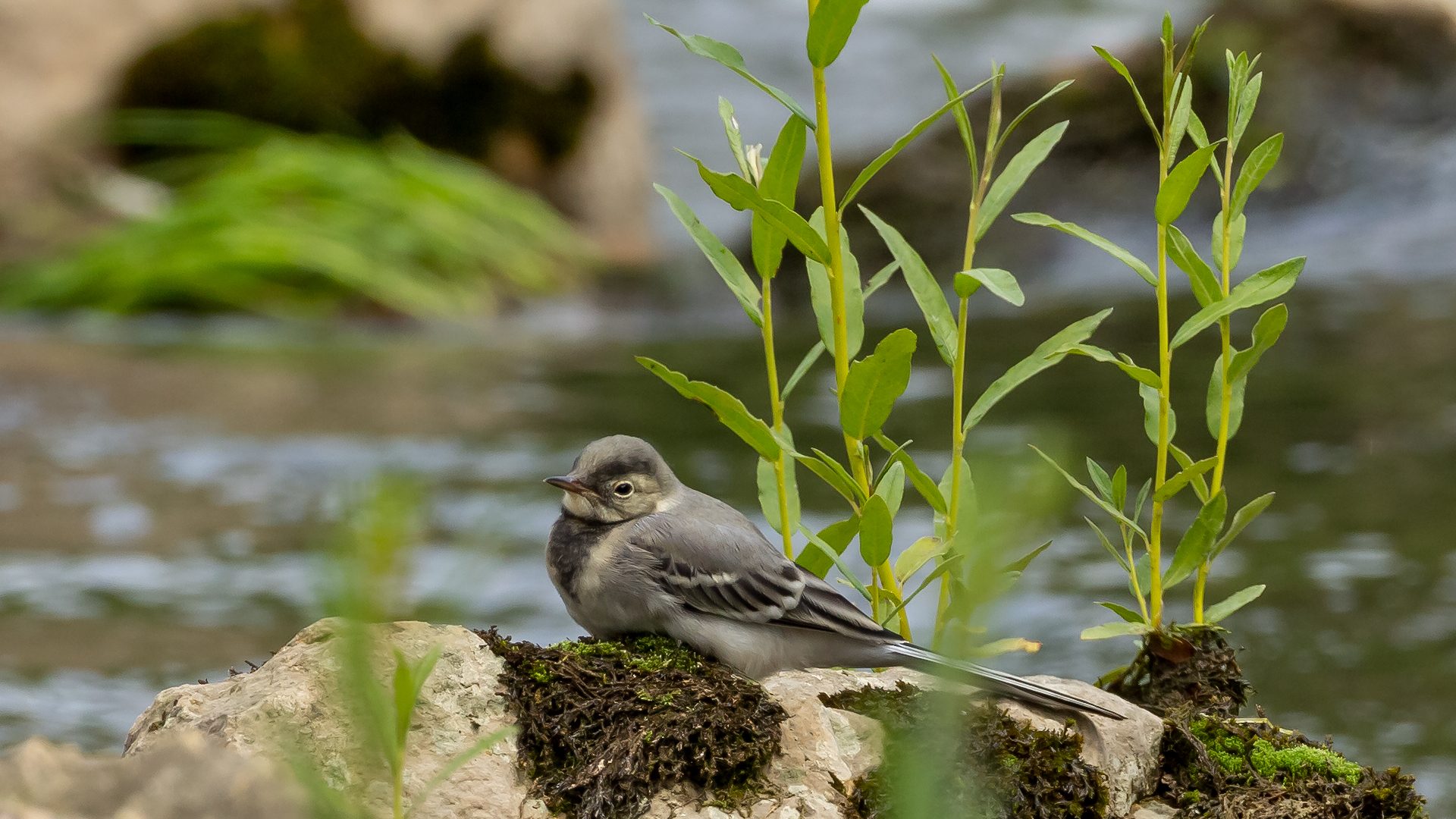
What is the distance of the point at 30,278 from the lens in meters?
9.38

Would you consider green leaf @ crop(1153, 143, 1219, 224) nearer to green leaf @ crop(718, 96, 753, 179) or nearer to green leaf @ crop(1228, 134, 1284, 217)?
green leaf @ crop(1228, 134, 1284, 217)

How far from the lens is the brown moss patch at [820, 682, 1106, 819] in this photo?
2260 mm

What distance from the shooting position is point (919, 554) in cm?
264

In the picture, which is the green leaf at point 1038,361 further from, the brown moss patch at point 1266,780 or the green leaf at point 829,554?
the brown moss patch at point 1266,780

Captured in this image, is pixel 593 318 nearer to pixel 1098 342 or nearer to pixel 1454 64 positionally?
pixel 1098 342

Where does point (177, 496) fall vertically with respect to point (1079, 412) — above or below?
below

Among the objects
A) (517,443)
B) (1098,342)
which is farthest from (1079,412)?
(517,443)

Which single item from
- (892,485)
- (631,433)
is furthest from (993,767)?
(631,433)

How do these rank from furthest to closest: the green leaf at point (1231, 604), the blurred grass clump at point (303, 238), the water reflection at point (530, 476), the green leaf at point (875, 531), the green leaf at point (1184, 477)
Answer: the blurred grass clump at point (303, 238) < the water reflection at point (530, 476) < the green leaf at point (1231, 604) < the green leaf at point (1184, 477) < the green leaf at point (875, 531)

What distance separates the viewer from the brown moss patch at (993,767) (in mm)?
2260

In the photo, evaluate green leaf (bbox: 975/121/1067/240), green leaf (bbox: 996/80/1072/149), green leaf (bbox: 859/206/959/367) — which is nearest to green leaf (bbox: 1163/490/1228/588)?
green leaf (bbox: 859/206/959/367)

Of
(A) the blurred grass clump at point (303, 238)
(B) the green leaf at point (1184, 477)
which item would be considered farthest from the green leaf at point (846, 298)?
(A) the blurred grass clump at point (303, 238)

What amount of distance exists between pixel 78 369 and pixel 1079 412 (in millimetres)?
5380

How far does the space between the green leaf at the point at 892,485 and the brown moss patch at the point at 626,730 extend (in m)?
0.57
